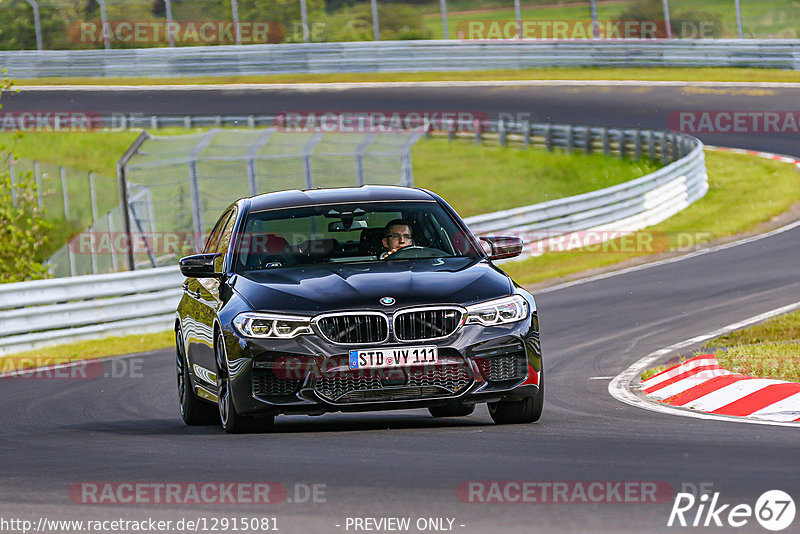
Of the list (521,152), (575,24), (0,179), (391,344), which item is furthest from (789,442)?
(575,24)

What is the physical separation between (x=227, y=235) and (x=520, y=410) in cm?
253

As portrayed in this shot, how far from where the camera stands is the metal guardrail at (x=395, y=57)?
41.6m

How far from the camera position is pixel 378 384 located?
816 cm

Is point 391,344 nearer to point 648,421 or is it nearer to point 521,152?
point 648,421

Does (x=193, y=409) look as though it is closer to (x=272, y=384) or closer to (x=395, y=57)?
(x=272, y=384)

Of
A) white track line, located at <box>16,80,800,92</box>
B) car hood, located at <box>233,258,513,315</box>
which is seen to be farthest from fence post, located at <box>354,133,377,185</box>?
white track line, located at <box>16,80,800,92</box>

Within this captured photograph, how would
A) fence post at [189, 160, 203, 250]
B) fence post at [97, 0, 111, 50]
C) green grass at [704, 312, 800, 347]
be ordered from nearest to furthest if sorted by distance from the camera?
1. green grass at [704, 312, 800, 347]
2. fence post at [189, 160, 203, 250]
3. fence post at [97, 0, 111, 50]

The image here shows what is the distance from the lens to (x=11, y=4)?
50719 mm

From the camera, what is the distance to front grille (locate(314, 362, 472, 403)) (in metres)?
8.15

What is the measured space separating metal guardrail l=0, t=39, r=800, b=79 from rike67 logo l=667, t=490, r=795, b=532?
36426 millimetres

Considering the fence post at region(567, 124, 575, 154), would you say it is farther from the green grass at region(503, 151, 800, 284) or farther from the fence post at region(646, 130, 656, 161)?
the green grass at region(503, 151, 800, 284)

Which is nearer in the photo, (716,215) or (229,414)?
(229,414)

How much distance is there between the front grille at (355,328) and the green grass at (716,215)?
41.9 feet

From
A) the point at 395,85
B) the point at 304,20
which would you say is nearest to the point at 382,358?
the point at 395,85
